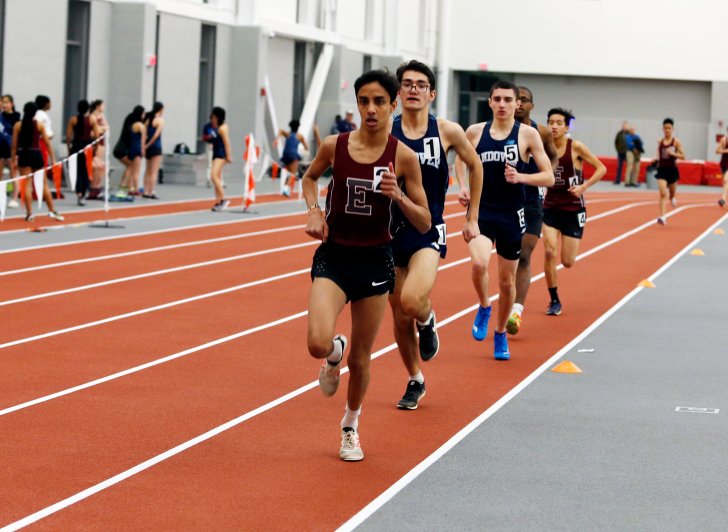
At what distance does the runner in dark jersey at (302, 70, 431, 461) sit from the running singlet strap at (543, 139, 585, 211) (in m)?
6.42

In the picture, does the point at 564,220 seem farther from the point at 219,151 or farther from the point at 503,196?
the point at 219,151

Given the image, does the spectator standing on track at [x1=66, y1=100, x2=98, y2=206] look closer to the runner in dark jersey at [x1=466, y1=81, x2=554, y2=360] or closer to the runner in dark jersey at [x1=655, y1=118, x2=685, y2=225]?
the runner in dark jersey at [x1=655, y1=118, x2=685, y2=225]

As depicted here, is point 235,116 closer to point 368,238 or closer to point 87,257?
point 87,257

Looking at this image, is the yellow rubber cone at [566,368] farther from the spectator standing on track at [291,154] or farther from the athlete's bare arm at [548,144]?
the spectator standing on track at [291,154]

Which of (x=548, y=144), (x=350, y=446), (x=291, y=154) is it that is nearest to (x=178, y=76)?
(x=291, y=154)

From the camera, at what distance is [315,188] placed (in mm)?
7398

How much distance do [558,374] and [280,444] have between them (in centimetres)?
317

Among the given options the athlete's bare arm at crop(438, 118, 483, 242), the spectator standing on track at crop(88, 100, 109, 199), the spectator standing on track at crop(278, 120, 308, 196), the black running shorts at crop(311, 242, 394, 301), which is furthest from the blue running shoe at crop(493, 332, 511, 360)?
the spectator standing on track at crop(278, 120, 308, 196)

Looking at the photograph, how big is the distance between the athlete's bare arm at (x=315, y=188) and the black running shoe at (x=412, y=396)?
1834 millimetres

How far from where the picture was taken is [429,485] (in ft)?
22.0

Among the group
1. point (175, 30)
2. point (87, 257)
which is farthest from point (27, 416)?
point (175, 30)

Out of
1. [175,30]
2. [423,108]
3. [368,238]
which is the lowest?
[368,238]

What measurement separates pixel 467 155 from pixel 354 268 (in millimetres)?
1938

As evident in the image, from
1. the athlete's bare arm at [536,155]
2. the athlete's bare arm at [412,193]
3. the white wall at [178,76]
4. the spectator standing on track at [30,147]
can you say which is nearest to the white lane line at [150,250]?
the spectator standing on track at [30,147]
